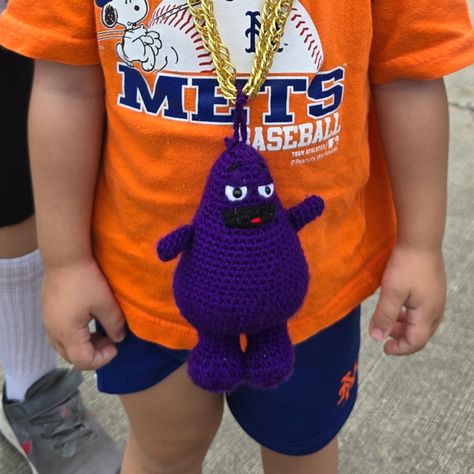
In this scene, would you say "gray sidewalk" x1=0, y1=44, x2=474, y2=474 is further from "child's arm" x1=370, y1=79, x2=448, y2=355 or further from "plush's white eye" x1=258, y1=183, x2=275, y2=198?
"plush's white eye" x1=258, y1=183, x2=275, y2=198

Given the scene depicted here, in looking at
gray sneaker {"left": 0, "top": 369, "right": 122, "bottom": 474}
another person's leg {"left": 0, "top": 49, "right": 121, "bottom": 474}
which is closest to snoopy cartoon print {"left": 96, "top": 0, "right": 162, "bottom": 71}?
another person's leg {"left": 0, "top": 49, "right": 121, "bottom": 474}

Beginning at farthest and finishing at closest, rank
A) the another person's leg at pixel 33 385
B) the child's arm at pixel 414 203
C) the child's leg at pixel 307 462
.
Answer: the another person's leg at pixel 33 385
the child's leg at pixel 307 462
the child's arm at pixel 414 203

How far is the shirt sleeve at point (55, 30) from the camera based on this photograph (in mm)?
924

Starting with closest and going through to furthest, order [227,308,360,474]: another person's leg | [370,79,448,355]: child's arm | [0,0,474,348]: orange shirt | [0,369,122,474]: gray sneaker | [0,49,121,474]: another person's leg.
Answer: [0,0,474,348]: orange shirt → [370,79,448,355]: child's arm → [227,308,360,474]: another person's leg → [0,49,121,474]: another person's leg → [0,369,122,474]: gray sneaker

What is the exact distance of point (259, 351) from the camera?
2.84 feet

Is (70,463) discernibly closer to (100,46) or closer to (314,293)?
(314,293)

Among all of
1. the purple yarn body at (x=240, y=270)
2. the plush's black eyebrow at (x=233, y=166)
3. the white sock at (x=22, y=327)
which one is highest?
the plush's black eyebrow at (x=233, y=166)

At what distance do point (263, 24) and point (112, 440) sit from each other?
1177mm

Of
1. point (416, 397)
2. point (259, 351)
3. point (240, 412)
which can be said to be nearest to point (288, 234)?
point (259, 351)

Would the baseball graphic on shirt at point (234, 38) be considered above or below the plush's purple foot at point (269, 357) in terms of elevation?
above

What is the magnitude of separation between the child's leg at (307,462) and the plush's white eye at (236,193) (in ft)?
1.97

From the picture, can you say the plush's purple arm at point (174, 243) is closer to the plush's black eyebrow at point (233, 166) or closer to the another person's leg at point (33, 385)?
the plush's black eyebrow at point (233, 166)

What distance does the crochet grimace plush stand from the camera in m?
0.80

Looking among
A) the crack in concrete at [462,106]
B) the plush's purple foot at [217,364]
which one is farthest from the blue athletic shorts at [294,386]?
the crack in concrete at [462,106]
